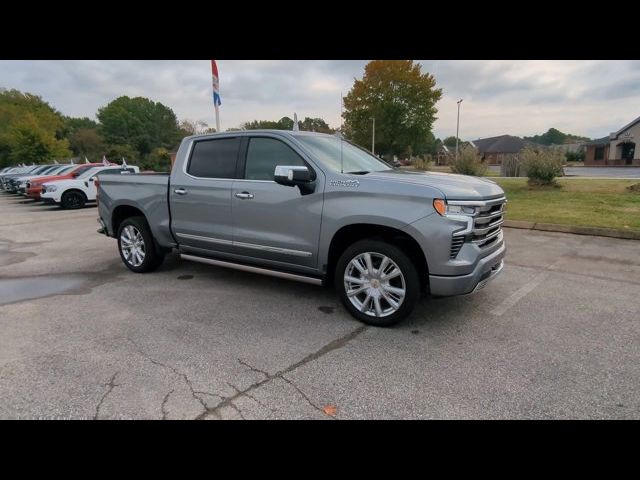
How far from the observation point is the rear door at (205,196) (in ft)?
15.7

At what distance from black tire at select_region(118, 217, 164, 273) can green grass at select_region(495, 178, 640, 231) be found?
25.7 ft

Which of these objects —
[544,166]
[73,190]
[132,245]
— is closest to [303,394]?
[132,245]

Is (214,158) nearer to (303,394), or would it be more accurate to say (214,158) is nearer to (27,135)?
(303,394)

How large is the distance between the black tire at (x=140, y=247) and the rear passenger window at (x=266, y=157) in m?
2.01

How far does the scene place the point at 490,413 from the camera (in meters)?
2.54

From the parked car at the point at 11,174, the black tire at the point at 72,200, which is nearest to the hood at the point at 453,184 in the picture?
the black tire at the point at 72,200

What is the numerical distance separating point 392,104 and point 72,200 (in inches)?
1311

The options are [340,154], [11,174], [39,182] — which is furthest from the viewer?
[11,174]

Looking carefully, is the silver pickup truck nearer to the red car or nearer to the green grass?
the green grass

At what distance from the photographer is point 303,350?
342cm

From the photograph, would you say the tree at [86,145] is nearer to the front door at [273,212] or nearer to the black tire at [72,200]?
the black tire at [72,200]

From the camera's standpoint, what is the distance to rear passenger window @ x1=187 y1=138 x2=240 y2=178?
4.80m
